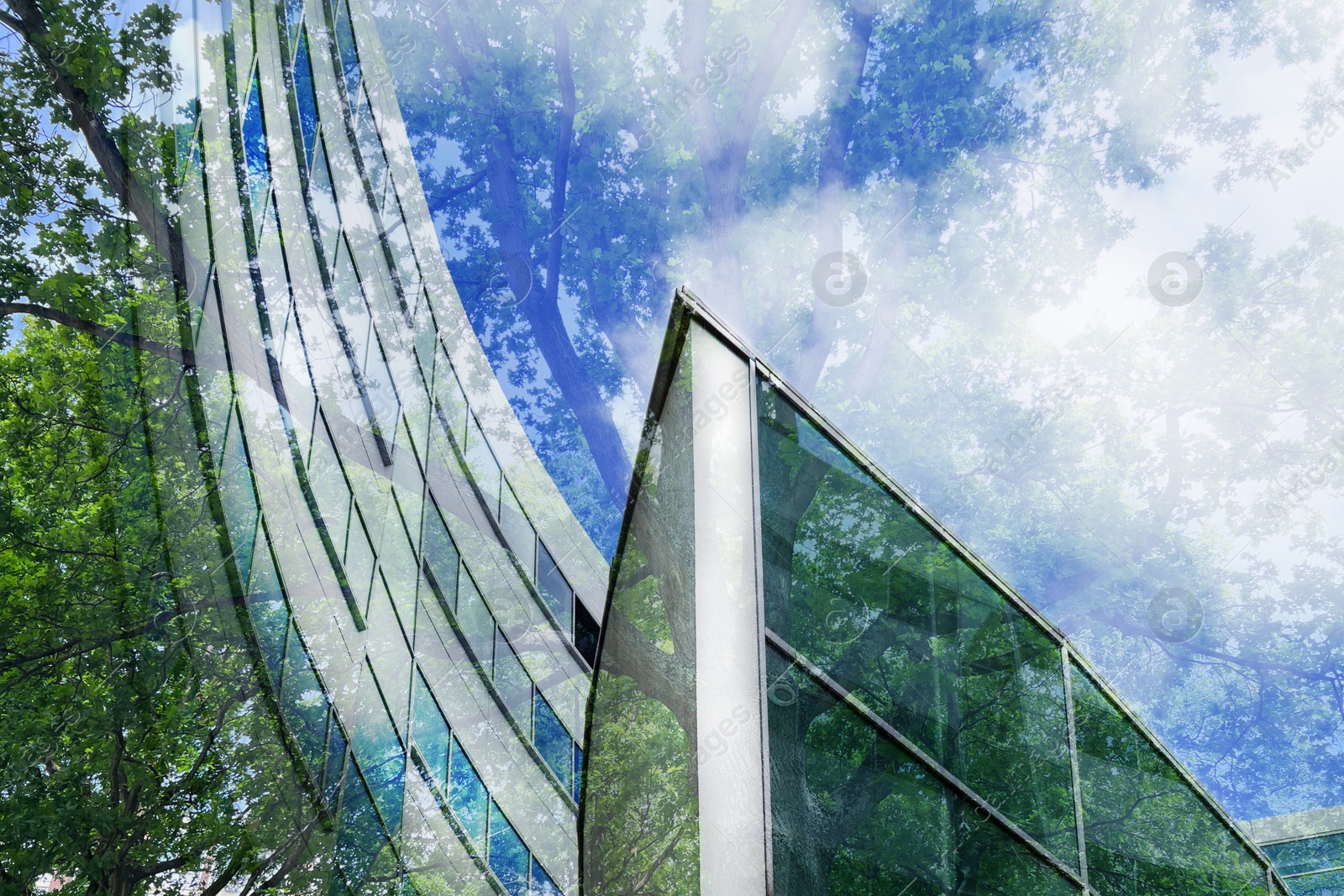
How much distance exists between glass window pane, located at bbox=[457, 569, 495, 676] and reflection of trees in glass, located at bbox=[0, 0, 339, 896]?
4045mm

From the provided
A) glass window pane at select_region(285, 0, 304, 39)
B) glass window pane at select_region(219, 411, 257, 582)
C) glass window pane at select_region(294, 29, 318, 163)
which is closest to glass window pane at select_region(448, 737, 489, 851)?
glass window pane at select_region(219, 411, 257, 582)

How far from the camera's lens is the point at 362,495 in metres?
9.20

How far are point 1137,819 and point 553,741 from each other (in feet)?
30.8

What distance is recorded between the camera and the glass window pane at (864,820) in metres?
2.84

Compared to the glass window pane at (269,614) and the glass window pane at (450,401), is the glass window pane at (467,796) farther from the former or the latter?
the glass window pane at (450,401)

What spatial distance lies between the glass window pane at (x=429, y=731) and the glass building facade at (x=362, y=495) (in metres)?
0.03

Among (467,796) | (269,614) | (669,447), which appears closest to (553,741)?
(467,796)

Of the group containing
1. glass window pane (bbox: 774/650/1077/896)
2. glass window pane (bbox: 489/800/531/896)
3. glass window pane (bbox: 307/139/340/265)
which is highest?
glass window pane (bbox: 307/139/340/265)

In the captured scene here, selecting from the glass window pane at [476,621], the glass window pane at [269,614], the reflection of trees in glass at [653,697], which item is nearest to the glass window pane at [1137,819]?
the reflection of trees in glass at [653,697]

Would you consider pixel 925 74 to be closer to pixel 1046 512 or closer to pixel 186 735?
pixel 1046 512

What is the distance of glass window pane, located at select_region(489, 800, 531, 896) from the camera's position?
9633 millimetres

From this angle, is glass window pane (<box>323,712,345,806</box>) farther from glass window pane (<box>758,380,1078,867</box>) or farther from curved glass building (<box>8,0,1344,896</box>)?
glass window pane (<box>758,380,1078,867</box>)

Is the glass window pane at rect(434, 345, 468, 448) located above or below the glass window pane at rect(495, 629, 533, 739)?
above

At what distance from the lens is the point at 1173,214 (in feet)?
56.9
